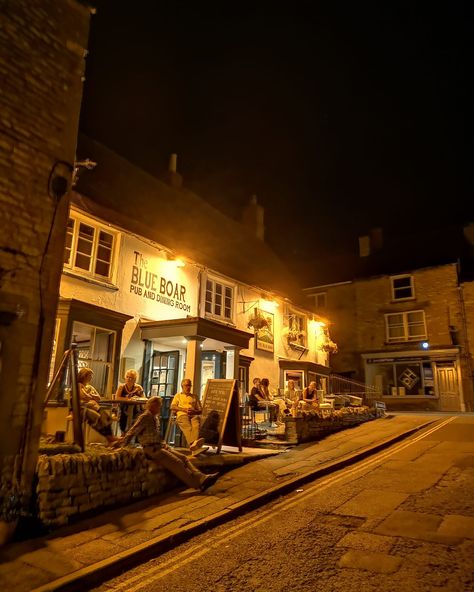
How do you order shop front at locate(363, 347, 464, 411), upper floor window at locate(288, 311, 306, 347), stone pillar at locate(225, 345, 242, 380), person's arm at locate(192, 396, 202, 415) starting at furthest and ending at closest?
1. shop front at locate(363, 347, 464, 411)
2. upper floor window at locate(288, 311, 306, 347)
3. stone pillar at locate(225, 345, 242, 380)
4. person's arm at locate(192, 396, 202, 415)

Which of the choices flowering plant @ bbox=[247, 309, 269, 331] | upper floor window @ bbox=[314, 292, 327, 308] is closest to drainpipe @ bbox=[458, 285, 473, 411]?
upper floor window @ bbox=[314, 292, 327, 308]

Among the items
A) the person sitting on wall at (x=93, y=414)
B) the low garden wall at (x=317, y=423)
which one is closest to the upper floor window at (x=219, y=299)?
the low garden wall at (x=317, y=423)

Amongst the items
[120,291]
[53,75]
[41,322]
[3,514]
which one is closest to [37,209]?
[41,322]

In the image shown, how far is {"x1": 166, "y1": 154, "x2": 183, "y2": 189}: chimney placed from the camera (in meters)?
19.2

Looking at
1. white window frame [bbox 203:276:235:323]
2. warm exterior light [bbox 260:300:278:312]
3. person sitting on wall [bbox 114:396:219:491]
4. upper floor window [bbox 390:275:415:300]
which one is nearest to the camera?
person sitting on wall [bbox 114:396:219:491]

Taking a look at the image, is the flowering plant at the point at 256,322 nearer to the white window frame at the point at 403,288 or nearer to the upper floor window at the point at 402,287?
the white window frame at the point at 403,288

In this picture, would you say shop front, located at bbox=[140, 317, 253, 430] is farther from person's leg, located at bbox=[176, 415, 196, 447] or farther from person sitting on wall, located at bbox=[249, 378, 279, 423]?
person's leg, located at bbox=[176, 415, 196, 447]

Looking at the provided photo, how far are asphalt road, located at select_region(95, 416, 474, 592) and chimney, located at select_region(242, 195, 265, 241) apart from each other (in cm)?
1774

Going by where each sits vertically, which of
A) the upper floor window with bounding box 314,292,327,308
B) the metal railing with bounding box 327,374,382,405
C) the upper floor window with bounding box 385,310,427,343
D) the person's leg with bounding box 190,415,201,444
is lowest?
the person's leg with bounding box 190,415,201,444

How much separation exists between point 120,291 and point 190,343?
7.69ft

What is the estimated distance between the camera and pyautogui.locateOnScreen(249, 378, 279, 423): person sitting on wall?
1266 cm

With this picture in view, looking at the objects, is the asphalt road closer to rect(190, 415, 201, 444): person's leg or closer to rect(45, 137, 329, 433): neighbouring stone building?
rect(190, 415, 201, 444): person's leg

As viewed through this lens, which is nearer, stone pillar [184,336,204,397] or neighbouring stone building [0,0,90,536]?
neighbouring stone building [0,0,90,536]

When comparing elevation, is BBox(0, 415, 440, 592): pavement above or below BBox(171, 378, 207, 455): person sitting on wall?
below
